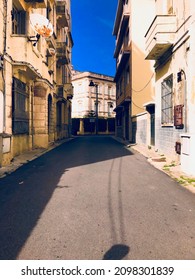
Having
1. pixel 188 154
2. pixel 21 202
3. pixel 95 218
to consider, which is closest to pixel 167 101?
pixel 188 154

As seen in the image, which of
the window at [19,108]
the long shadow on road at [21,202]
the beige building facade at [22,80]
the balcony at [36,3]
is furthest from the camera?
the balcony at [36,3]

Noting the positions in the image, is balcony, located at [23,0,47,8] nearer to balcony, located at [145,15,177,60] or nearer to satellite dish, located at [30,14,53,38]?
satellite dish, located at [30,14,53,38]

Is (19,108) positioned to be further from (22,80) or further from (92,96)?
(92,96)

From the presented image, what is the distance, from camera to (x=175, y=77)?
8.65m

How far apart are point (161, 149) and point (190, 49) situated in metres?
5.02

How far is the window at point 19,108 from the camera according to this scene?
982cm

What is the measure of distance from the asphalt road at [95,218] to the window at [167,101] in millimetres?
4524

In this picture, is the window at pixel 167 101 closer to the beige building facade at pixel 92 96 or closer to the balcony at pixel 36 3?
the balcony at pixel 36 3

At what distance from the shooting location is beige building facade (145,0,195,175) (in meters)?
6.85

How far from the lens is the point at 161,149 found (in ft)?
34.5

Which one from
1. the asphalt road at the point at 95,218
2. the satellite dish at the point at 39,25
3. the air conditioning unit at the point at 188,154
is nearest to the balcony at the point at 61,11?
the satellite dish at the point at 39,25

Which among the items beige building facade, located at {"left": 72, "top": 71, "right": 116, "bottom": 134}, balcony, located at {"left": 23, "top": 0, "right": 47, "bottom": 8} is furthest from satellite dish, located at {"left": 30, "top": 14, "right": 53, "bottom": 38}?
beige building facade, located at {"left": 72, "top": 71, "right": 116, "bottom": 134}

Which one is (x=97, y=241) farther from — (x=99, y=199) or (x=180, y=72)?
(x=180, y=72)
